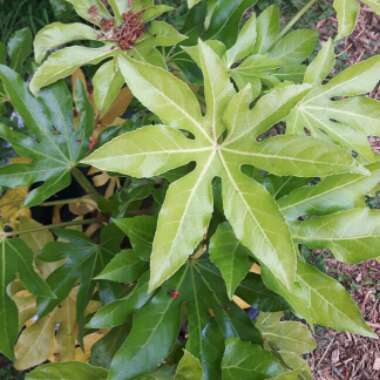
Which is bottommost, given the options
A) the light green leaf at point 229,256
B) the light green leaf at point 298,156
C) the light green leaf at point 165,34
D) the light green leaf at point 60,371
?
the light green leaf at point 60,371

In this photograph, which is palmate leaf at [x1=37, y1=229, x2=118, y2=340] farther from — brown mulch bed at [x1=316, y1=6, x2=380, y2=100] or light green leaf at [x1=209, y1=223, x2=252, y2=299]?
brown mulch bed at [x1=316, y1=6, x2=380, y2=100]

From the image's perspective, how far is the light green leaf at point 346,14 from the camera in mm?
870

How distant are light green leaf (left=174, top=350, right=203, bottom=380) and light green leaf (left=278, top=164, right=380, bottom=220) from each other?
0.27 m

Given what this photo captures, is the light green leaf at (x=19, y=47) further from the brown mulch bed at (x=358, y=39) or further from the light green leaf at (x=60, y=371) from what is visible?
the brown mulch bed at (x=358, y=39)

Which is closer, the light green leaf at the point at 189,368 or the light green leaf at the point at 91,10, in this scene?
the light green leaf at the point at 189,368

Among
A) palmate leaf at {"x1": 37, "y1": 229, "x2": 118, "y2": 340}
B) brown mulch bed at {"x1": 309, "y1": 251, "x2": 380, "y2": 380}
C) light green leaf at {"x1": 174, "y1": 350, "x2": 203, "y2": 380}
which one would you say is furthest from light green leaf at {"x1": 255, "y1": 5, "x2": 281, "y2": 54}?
brown mulch bed at {"x1": 309, "y1": 251, "x2": 380, "y2": 380}

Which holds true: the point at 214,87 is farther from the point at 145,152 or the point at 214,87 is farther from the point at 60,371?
the point at 60,371

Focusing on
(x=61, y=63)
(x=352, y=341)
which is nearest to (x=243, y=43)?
(x=61, y=63)

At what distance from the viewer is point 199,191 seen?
708 millimetres

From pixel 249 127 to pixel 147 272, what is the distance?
0.30 metres

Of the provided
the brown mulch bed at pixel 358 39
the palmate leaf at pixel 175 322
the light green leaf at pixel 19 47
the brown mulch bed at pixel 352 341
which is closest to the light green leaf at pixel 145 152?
the palmate leaf at pixel 175 322

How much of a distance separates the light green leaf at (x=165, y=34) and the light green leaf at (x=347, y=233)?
36 cm

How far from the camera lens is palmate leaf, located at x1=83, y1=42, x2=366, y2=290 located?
65 cm

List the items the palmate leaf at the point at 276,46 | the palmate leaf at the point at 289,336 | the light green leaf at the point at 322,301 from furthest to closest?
1. the palmate leaf at the point at 289,336
2. the palmate leaf at the point at 276,46
3. the light green leaf at the point at 322,301
